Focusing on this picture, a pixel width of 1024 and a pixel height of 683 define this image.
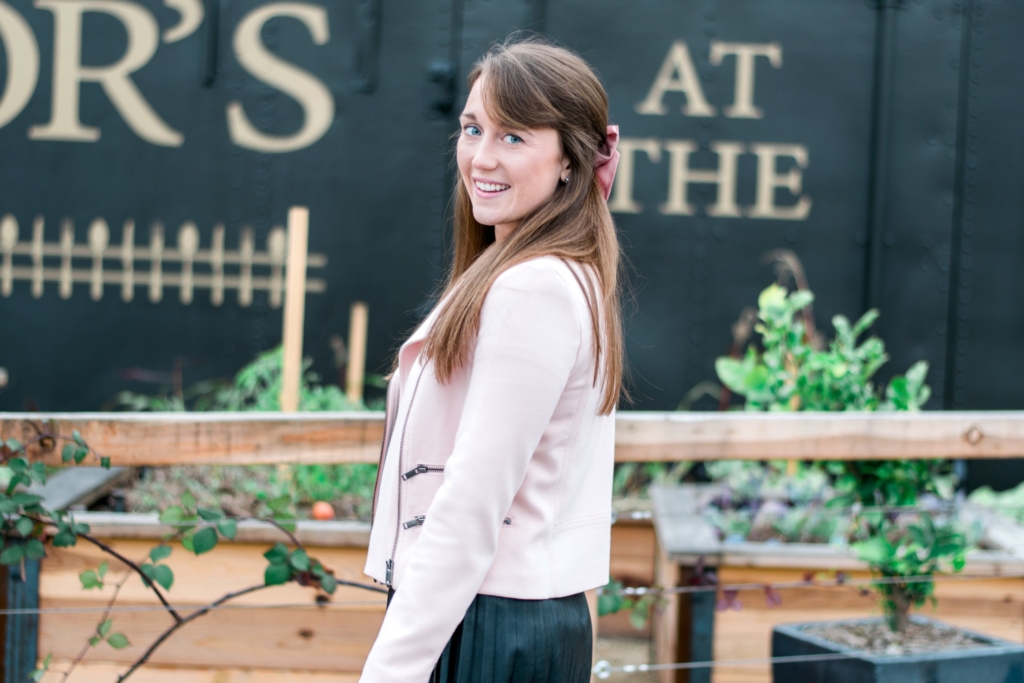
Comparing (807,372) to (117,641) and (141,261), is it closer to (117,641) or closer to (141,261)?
(117,641)

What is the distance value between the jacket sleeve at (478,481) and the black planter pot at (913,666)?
4.15ft

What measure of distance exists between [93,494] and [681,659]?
1.79 m

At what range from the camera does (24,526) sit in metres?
1.53

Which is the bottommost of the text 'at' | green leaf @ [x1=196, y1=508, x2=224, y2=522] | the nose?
green leaf @ [x1=196, y1=508, x2=224, y2=522]

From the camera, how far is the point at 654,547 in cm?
286

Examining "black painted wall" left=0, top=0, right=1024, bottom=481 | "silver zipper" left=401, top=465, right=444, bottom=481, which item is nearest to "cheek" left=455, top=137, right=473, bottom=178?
"silver zipper" left=401, top=465, right=444, bottom=481

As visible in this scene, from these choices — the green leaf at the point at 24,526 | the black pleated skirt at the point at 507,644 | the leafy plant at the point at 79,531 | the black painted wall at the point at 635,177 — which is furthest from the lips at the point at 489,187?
the black painted wall at the point at 635,177

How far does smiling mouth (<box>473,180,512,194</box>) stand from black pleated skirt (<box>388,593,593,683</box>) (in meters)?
0.47

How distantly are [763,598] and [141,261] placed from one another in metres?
2.67

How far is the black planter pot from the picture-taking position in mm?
1784

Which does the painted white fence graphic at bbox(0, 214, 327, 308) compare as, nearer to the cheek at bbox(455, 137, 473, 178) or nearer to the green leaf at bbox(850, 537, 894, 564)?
the green leaf at bbox(850, 537, 894, 564)

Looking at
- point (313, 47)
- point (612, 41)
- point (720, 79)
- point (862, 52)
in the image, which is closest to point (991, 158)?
point (862, 52)

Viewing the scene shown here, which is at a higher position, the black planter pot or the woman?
the woman

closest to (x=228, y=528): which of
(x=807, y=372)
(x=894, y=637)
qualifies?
(x=807, y=372)
